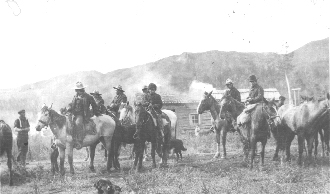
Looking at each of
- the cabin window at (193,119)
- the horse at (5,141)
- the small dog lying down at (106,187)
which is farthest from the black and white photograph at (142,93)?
the cabin window at (193,119)

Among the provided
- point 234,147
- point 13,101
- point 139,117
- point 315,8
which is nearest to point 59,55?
point 13,101

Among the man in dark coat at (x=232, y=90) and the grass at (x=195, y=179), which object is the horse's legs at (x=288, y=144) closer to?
the grass at (x=195, y=179)

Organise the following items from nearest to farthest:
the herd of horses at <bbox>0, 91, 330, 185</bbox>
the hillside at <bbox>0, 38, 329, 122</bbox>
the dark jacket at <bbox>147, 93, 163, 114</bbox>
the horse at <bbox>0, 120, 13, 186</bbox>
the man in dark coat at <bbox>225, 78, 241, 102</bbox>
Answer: the horse at <bbox>0, 120, 13, 186</bbox> < the herd of horses at <bbox>0, 91, 330, 185</bbox> < the hillside at <bbox>0, 38, 329, 122</bbox> < the dark jacket at <bbox>147, 93, 163, 114</bbox> < the man in dark coat at <bbox>225, 78, 241, 102</bbox>

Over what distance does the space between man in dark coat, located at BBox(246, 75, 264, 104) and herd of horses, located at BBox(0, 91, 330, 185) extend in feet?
0.75

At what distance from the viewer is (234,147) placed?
1041cm

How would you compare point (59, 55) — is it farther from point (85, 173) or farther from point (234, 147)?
point (234, 147)

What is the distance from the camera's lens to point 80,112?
28.0 feet

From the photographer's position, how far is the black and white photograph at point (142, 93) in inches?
330

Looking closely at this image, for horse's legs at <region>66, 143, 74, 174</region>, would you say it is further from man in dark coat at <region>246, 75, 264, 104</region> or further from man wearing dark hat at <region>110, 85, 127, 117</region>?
man in dark coat at <region>246, 75, 264, 104</region>

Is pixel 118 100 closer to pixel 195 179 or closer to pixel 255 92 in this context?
pixel 195 179

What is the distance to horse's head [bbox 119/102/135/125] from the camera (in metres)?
A: 10.2

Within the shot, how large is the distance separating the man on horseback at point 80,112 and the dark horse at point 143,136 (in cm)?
128

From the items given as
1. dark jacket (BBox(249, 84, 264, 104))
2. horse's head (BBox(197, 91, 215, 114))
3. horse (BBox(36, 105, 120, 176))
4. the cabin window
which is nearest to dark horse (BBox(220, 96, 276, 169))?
dark jacket (BBox(249, 84, 264, 104))

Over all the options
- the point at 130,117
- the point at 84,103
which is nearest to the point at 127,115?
the point at 130,117
